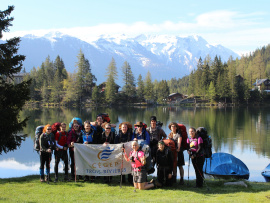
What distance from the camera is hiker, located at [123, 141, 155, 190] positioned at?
8.88m

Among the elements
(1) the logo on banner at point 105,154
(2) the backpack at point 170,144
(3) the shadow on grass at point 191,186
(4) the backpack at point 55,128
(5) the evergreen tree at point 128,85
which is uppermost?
(5) the evergreen tree at point 128,85

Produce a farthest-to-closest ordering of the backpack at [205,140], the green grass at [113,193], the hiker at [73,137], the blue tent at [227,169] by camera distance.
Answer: the blue tent at [227,169]
the hiker at [73,137]
the backpack at [205,140]
the green grass at [113,193]

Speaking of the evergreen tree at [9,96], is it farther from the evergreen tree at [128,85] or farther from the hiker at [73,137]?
the evergreen tree at [128,85]

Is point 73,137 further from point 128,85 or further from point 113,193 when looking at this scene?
point 128,85

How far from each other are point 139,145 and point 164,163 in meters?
1.00

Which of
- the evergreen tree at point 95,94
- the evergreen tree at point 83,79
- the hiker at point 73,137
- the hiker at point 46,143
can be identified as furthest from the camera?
the evergreen tree at point 83,79

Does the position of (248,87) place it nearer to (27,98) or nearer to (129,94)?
(129,94)

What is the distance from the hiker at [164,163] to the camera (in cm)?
912

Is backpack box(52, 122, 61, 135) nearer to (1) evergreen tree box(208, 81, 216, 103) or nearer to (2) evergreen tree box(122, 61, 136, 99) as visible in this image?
(2) evergreen tree box(122, 61, 136, 99)

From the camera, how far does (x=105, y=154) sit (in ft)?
32.4

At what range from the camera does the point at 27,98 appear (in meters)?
12.2

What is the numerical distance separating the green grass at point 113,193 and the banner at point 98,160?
1.38 ft

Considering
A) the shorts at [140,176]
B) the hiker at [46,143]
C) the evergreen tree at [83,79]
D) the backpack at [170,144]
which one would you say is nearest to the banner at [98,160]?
the hiker at [46,143]

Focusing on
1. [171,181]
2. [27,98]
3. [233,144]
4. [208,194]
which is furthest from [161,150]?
[233,144]
